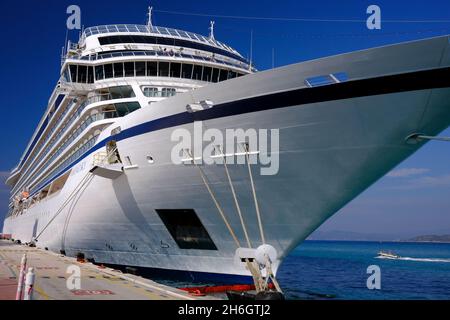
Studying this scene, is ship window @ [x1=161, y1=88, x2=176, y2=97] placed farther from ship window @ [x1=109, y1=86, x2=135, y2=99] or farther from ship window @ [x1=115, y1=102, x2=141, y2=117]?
ship window @ [x1=109, y1=86, x2=135, y2=99]

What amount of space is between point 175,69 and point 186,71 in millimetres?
493

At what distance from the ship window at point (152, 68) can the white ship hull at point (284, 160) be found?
3931 mm

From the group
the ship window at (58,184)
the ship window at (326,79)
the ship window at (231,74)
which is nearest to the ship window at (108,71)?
the ship window at (231,74)

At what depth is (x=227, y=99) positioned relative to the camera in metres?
12.2

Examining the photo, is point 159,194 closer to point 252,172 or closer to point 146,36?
point 252,172

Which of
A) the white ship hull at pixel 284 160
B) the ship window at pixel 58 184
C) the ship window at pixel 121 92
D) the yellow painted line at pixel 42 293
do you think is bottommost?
the yellow painted line at pixel 42 293

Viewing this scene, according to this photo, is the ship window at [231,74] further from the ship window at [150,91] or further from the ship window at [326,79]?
the ship window at [326,79]

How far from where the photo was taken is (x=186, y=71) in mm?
19531

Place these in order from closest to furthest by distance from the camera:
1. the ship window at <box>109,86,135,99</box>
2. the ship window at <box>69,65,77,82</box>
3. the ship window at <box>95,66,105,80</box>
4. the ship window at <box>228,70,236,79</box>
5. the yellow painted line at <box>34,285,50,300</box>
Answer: the yellow painted line at <box>34,285,50,300</box> → the ship window at <box>109,86,135,99</box> → the ship window at <box>95,66,105,80</box> → the ship window at <box>69,65,77,82</box> → the ship window at <box>228,70,236,79</box>

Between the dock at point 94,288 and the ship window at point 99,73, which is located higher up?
the ship window at point 99,73

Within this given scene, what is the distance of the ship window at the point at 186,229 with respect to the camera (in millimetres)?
13695

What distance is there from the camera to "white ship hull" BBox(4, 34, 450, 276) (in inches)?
405

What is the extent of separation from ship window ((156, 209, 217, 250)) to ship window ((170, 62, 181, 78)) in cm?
731

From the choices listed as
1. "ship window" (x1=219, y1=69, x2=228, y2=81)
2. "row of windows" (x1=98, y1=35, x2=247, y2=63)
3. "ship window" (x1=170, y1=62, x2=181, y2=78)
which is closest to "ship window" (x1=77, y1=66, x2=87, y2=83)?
"row of windows" (x1=98, y1=35, x2=247, y2=63)
